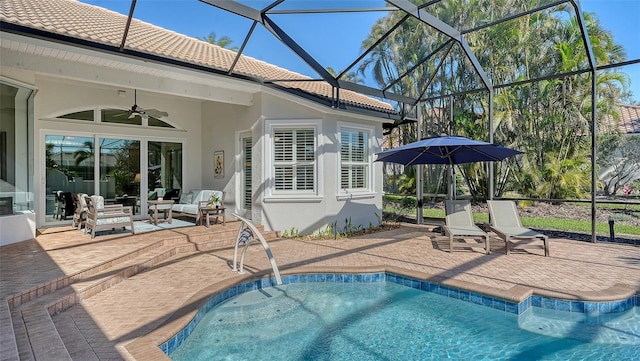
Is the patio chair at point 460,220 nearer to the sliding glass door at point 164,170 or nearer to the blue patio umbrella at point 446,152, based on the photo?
the blue patio umbrella at point 446,152

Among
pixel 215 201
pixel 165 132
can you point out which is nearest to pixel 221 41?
pixel 165 132

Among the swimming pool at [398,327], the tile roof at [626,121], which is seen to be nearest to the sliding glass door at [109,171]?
the swimming pool at [398,327]

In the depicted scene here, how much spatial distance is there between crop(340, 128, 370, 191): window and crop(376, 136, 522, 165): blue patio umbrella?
1481mm

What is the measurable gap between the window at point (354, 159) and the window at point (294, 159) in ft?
3.58

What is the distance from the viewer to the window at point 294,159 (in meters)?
10.8

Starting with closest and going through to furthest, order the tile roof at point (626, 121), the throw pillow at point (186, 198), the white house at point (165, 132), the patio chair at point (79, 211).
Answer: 1. the white house at point (165, 132)
2. the patio chair at point (79, 211)
3. the throw pillow at point (186, 198)
4. the tile roof at point (626, 121)

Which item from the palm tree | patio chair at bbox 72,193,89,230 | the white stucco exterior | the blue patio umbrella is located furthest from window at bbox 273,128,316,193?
the palm tree

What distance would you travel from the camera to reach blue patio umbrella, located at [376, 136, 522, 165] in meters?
8.82

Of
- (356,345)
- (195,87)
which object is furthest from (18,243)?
(356,345)

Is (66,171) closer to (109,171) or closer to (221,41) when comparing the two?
(109,171)

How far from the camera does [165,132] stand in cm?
1234

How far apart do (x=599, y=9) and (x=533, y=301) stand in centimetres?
1733

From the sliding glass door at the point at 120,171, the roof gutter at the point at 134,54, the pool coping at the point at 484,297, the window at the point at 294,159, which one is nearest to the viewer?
the pool coping at the point at 484,297

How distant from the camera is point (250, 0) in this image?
7207 mm
